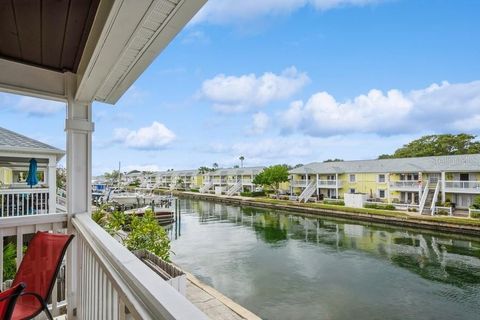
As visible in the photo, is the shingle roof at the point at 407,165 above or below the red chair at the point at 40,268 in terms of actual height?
above

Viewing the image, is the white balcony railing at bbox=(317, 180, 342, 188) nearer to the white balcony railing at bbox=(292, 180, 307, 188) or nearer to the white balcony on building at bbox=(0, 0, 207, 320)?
the white balcony railing at bbox=(292, 180, 307, 188)

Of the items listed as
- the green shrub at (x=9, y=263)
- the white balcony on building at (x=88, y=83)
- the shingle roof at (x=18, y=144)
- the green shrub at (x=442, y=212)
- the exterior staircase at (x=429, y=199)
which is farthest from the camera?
the exterior staircase at (x=429, y=199)

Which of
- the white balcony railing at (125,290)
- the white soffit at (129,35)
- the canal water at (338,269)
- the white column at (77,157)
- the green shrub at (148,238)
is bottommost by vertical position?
the canal water at (338,269)

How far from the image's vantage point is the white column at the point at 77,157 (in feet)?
7.68

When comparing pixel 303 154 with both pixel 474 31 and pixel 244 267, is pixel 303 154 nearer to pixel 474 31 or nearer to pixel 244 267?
pixel 474 31

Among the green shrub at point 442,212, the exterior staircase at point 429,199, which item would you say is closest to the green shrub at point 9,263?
the exterior staircase at point 429,199

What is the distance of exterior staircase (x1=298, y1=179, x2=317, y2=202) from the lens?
81.1 ft

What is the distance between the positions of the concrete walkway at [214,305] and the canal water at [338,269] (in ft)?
5.05

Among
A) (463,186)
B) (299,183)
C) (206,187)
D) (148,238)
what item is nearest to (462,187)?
(463,186)

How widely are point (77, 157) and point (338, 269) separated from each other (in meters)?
9.16

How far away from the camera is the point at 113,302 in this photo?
1.03 metres

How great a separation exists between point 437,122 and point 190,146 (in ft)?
133


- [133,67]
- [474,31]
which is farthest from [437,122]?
[133,67]

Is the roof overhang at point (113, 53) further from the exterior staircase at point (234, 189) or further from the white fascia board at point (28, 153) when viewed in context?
the exterior staircase at point (234, 189)
